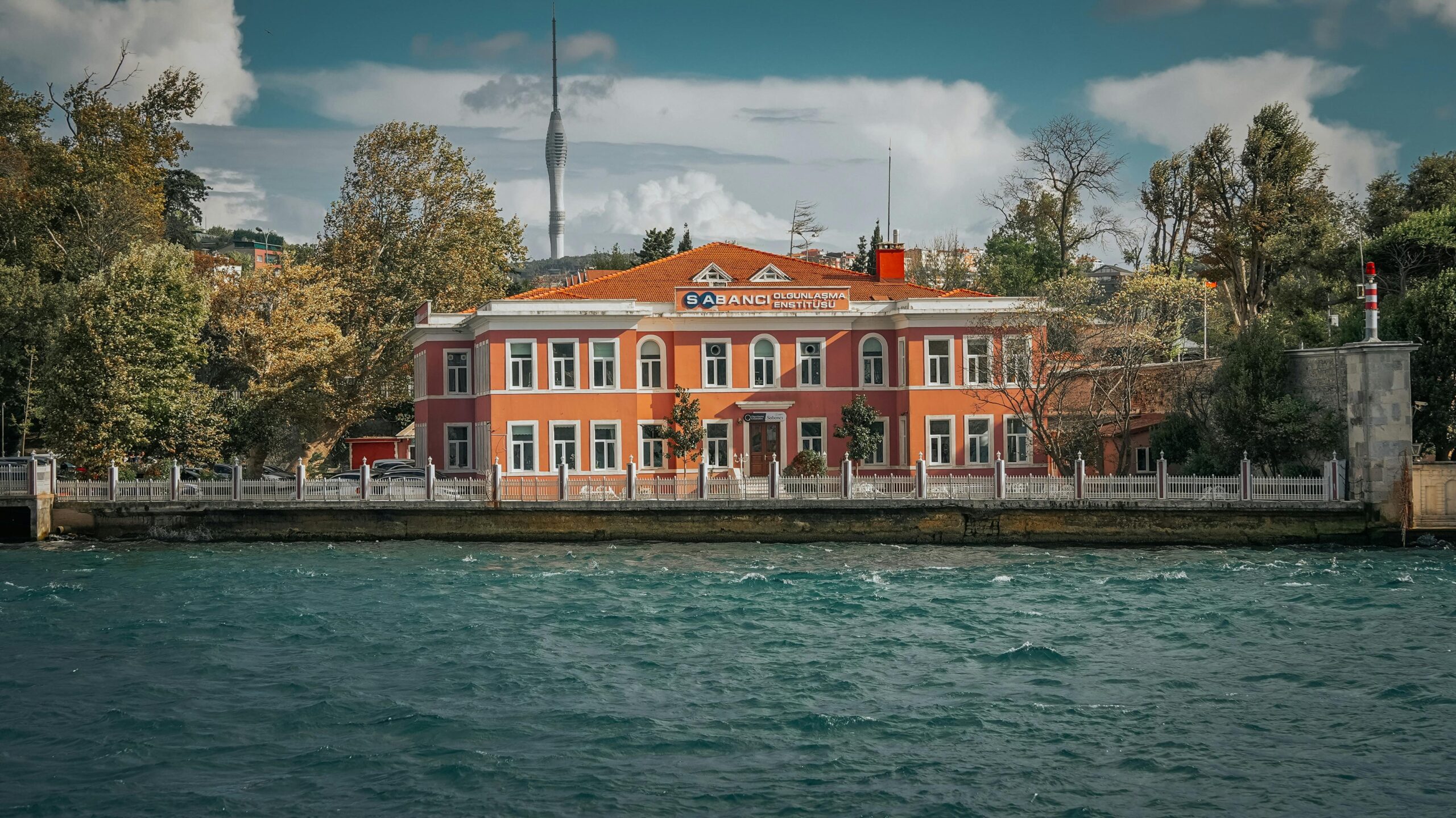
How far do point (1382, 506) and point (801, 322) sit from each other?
15854mm

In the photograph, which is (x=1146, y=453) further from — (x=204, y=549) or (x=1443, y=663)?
(x=204, y=549)

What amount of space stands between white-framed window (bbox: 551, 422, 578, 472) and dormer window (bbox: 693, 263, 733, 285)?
222 inches

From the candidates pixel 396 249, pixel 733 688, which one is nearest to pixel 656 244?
pixel 396 249

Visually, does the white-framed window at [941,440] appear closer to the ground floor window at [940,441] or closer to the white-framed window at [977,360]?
the ground floor window at [940,441]

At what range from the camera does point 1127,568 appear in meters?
27.2

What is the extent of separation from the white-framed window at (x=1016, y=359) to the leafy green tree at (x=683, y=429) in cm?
846

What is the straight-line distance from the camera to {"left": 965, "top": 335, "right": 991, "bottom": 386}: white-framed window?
3681 centimetres

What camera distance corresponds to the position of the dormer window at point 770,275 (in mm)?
38312

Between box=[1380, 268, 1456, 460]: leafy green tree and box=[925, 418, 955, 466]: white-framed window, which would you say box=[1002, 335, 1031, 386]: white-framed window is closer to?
box=[925, 418, 955, 466]: white-framed window

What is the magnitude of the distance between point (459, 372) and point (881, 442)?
13.1m

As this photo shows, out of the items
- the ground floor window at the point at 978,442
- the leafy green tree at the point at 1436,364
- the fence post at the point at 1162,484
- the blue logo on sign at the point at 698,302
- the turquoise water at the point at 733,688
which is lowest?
the turquoise water at the point at 733,688

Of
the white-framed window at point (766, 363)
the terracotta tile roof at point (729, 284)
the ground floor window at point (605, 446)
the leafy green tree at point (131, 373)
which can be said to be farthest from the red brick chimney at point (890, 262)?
the leafy green tree at point (131, 373)

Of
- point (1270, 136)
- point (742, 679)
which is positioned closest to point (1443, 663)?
point (742, 679)

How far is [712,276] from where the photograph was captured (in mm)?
37906
